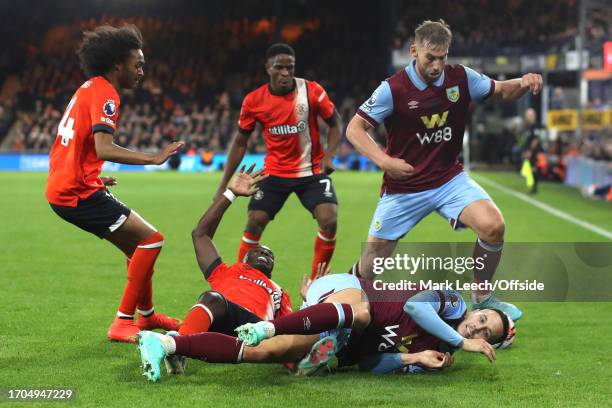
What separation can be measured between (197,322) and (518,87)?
10.5 feet

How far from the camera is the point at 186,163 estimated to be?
Result: 35312mm

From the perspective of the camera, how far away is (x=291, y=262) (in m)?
11.0

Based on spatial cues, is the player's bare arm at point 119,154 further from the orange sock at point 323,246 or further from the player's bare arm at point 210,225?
the orange sock at point 323,246

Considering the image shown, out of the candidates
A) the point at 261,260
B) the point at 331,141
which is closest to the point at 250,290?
the point at 261,260

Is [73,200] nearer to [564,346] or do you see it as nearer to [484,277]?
[484,277]

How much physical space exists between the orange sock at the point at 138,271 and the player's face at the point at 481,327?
2.32m

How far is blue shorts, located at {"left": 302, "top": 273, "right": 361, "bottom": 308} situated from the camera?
5824 mm

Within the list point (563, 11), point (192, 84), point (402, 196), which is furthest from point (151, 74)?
point (402, 196)

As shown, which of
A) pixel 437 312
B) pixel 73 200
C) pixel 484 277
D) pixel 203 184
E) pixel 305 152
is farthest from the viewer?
pixel 203 184

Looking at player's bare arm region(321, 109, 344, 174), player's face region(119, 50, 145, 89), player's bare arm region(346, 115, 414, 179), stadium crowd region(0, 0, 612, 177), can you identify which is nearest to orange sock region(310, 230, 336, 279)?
player's bare arm region(321, 109, 344, 174)

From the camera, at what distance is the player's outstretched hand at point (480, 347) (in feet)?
17.7

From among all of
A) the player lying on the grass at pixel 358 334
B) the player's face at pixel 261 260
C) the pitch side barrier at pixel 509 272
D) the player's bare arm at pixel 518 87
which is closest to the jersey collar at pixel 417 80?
the player's bare arm at pixel 518 87

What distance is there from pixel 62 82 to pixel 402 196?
40123 mm

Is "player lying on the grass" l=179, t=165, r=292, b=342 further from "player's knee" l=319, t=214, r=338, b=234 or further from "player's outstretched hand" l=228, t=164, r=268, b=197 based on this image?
"player's knee" l=319, t=214, r=338, b=234
